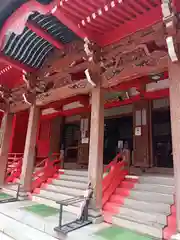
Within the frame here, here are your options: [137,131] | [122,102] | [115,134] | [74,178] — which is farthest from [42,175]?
[115,134]

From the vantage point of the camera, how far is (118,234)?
298 cm

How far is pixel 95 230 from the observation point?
309 cm

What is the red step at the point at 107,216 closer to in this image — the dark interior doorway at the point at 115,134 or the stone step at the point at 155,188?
the stone step at the point at 155,188

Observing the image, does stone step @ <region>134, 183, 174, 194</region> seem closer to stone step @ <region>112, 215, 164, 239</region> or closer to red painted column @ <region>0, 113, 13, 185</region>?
stone step @ <region>112, 215, 164, 239</region>

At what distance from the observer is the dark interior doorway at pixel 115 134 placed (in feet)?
32.6

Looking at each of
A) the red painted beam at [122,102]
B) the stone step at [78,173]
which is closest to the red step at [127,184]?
the stone step at [78,173]

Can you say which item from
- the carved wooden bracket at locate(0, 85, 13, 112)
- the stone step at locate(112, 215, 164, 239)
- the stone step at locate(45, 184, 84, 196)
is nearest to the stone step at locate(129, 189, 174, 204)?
the stone step at locate(112, 215, 164, 239)

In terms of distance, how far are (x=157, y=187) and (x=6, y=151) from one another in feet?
17.3

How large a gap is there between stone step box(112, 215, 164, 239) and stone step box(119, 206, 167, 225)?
67 millimetres

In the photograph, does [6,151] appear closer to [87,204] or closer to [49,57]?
[49,57]

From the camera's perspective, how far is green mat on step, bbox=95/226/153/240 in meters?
2.83

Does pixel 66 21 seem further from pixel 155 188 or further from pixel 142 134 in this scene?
pixel 142 134

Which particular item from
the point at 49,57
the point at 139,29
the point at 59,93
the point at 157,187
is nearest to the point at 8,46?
the point at 49,57

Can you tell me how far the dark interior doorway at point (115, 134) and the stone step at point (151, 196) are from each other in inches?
226
